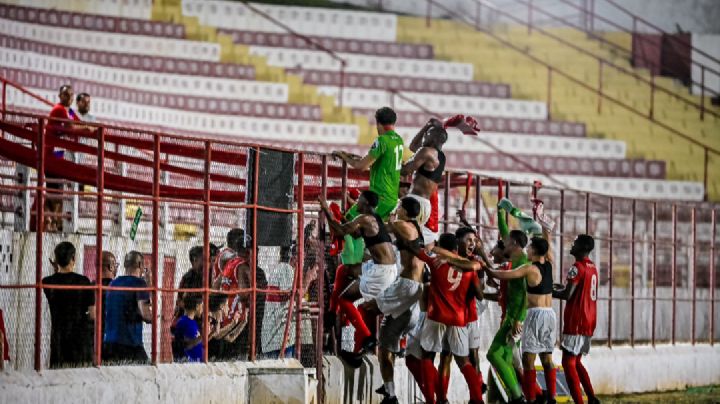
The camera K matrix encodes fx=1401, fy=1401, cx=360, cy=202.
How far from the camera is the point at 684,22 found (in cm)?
3397

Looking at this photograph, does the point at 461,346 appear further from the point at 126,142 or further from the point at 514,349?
the point at 126,142

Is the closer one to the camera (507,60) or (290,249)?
(290,249)

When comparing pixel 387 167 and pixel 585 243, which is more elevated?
pixel 387 167

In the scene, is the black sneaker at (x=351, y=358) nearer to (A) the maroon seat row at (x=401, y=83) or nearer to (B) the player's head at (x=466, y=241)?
(B) the player's head at (x=466, y=241)

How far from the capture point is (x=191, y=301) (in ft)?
35.6

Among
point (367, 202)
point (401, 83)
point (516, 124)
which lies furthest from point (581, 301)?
point (401, 83)

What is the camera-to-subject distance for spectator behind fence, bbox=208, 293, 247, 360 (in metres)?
11.0

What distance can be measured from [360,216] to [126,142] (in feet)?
6.36

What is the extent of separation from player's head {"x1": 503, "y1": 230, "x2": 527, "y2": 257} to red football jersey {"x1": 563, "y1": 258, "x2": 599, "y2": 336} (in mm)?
863

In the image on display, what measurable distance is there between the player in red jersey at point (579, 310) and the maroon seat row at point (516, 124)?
16758 mm

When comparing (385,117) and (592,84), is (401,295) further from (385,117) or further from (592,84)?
(592,84)

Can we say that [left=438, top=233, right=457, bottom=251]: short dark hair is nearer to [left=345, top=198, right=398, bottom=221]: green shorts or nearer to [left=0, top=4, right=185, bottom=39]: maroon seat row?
[left=345, top=198, right=398, bottom=221]: green shorts

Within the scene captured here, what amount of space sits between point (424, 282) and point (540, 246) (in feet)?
3.89

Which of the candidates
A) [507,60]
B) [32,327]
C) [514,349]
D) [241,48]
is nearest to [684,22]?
[507,60]
